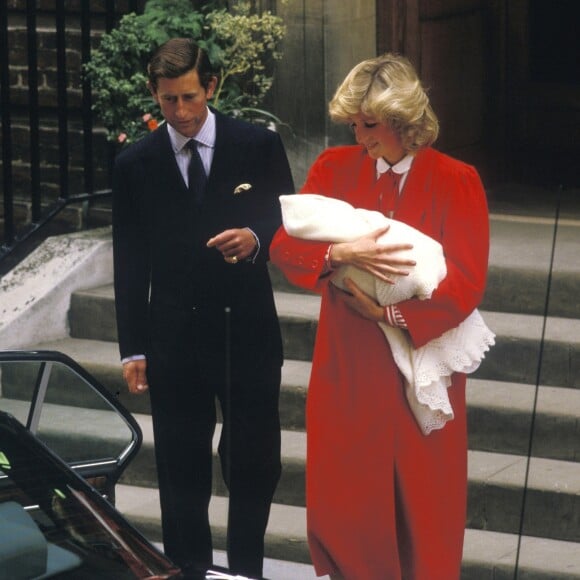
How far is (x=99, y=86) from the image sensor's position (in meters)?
7.49

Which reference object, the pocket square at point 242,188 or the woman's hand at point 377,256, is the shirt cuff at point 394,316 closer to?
the woman's hand at point 377,256

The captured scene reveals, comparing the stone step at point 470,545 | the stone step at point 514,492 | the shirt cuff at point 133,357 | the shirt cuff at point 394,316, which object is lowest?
the stone step at point 470,545

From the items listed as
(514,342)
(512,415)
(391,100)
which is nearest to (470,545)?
(512,415)

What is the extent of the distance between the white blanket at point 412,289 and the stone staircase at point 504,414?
Answer: 0.59 meters

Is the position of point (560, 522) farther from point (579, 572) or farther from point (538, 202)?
point (538, 202)

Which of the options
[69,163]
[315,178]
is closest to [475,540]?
[315,178]

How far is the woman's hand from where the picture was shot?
4.49 m

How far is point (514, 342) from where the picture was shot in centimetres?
652

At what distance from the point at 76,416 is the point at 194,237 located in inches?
28.6

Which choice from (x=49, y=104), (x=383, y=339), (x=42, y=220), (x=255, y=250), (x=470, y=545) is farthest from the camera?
(x=49, y=104)

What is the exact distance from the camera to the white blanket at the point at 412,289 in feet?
14.8

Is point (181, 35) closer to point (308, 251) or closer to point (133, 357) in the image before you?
point (133, 357)

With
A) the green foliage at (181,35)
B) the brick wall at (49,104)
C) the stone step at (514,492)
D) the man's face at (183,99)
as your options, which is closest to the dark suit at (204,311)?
the man's face at (183,99)

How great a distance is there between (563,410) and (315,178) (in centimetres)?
180
